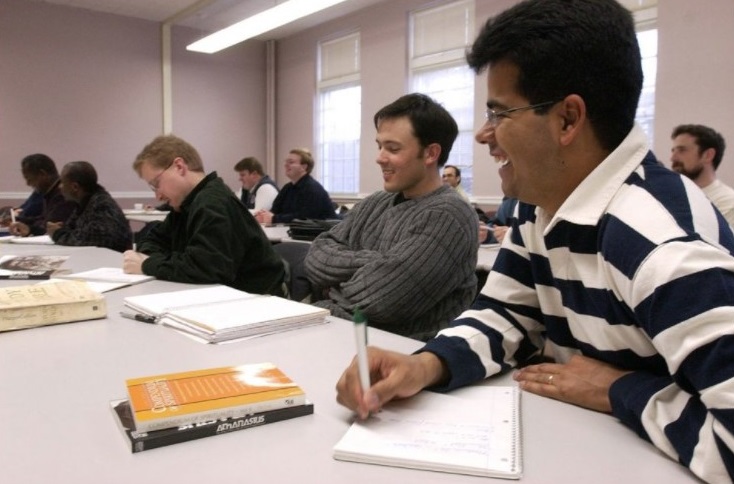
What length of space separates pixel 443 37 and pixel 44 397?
635 cm

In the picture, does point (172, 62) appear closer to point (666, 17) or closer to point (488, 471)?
point (666, 17)

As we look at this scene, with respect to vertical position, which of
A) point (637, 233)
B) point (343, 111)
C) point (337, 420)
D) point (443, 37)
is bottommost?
point (337, 420)

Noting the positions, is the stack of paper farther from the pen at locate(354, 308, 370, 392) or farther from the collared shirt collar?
the collared shirt collar

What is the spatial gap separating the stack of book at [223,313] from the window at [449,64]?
5.07 meters

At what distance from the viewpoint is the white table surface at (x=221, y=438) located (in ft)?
2.16

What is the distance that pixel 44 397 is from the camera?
90 centimetres

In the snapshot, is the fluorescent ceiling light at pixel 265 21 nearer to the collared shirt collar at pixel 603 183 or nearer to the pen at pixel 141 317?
the pen at pixel 141 317

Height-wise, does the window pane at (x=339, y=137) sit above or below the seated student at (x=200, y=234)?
above

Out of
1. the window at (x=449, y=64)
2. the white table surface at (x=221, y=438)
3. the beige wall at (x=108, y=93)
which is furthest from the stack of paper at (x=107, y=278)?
the beige wall at (x=108, y=93)

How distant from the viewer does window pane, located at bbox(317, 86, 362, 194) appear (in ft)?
25.6

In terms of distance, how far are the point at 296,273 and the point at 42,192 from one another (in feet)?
10.8

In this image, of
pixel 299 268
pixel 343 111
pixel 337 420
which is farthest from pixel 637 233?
pixel 343 111

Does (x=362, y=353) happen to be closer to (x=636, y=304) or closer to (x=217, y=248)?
(x=636, y=304)

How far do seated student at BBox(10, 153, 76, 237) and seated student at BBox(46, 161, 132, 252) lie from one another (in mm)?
672
